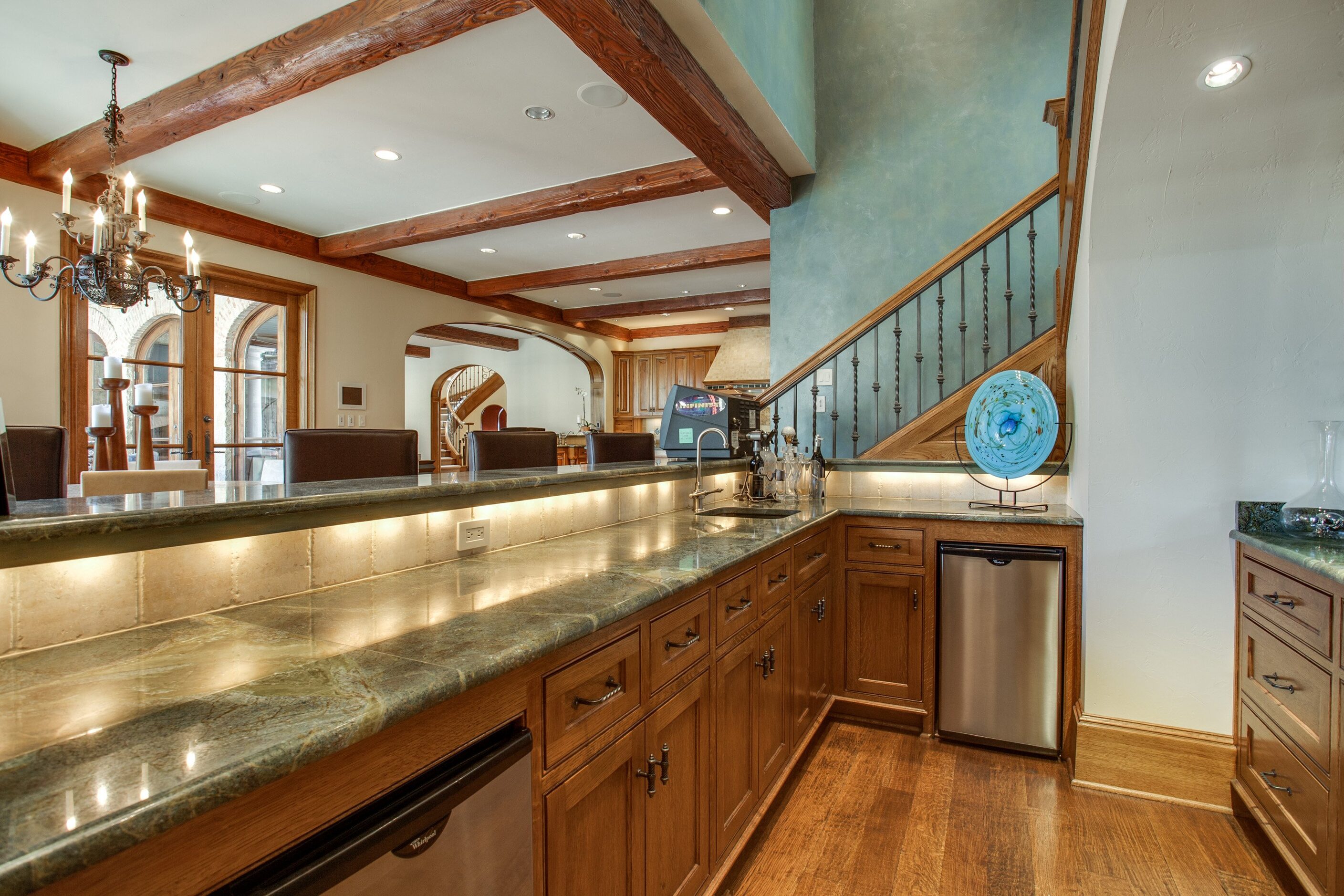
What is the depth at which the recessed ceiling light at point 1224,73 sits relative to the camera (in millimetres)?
1741

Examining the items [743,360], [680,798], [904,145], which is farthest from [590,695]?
[743,360]

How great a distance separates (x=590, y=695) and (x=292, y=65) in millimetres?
3058

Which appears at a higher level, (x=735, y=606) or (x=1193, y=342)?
(x=1193, y=342)

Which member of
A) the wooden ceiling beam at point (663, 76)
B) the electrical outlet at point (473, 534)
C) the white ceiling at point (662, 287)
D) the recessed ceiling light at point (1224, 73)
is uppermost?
the white ceiling at point (662, 287)

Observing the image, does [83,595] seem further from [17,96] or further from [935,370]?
[935,370]

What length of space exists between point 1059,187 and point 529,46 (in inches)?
99.4

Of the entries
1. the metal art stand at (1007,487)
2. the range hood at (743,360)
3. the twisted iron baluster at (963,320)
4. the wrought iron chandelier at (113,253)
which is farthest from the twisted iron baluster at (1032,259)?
the range hood at (743,360)

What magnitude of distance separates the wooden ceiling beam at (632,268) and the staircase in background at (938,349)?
186 cm

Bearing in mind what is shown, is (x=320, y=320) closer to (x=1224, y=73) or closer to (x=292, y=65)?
(x=292, y=65)

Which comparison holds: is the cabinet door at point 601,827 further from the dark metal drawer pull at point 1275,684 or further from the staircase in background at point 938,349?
the staircase in background at point 938,349

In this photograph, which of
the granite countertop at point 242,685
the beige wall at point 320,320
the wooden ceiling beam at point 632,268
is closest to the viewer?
the granite countertop at point 242,685

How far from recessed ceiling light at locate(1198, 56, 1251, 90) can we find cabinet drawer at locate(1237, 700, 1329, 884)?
1821mm

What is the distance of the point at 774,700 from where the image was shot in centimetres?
210

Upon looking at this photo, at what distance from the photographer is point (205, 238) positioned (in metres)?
4.80
